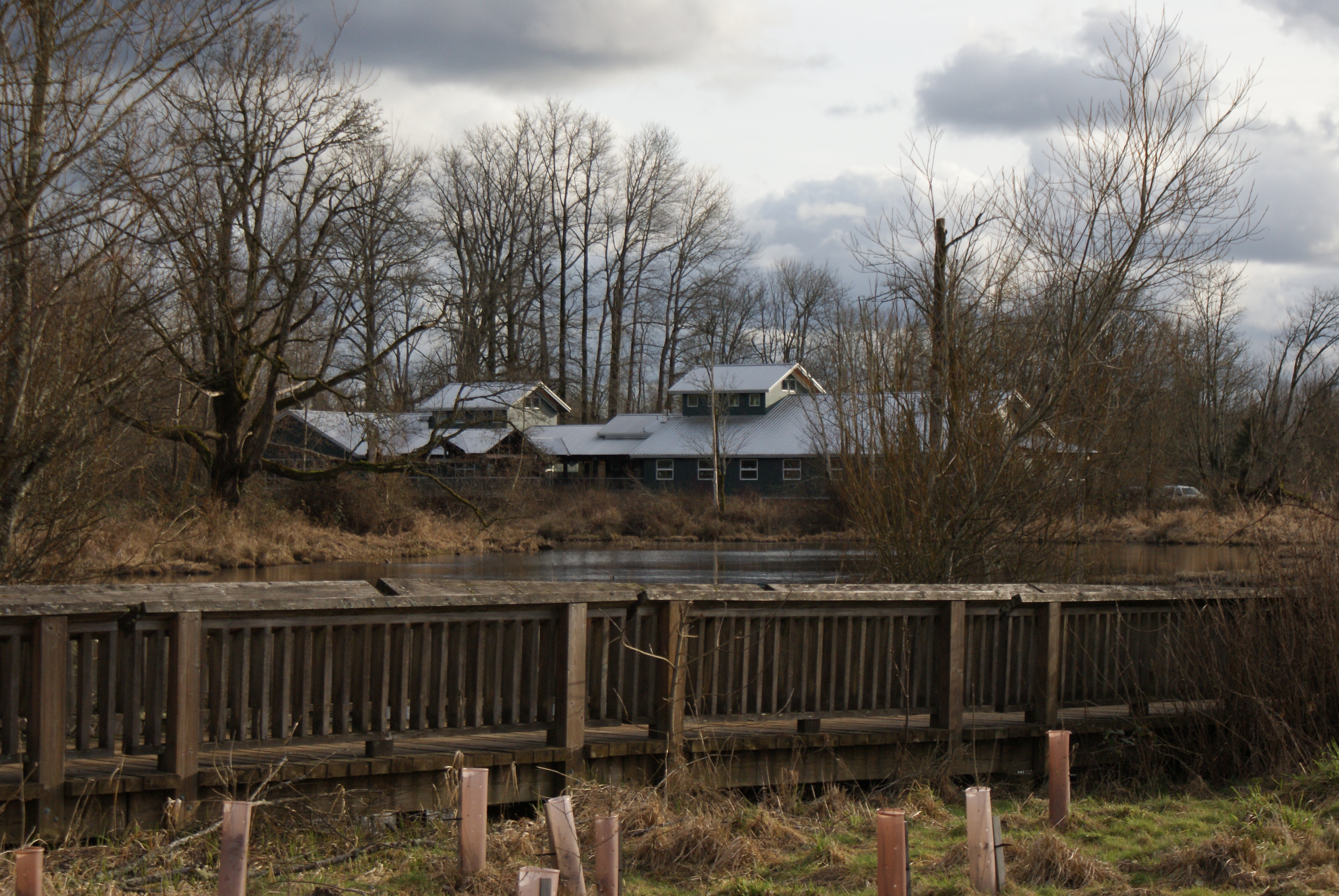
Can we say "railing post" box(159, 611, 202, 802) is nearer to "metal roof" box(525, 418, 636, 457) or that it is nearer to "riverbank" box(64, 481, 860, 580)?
"riverbank" box(64, 481, 860, 580)

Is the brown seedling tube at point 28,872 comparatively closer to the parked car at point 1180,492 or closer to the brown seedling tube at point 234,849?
the brown seedling tube at point 234,849

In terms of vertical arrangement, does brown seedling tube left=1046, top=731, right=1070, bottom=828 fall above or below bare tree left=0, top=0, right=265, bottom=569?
below

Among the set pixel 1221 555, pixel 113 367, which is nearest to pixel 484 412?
pixel 1221 555

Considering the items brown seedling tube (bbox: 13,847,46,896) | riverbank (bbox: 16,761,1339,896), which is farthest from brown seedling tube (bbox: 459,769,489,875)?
brown seedling tube (bbox: 13,847,46,896)

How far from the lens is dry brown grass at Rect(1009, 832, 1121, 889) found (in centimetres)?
542

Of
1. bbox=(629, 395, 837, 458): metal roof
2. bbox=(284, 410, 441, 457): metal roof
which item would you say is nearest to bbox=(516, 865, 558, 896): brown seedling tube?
bbox=(284, 410, 441, 457): metal roof

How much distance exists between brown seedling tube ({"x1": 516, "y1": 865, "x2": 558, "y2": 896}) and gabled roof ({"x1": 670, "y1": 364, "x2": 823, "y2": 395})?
52094 mm

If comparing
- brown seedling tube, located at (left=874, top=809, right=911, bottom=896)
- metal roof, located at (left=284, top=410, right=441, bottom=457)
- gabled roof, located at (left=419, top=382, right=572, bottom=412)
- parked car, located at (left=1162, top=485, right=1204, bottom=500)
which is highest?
gabled roof, located at (left=419, top=382, right=572, bottom=412)

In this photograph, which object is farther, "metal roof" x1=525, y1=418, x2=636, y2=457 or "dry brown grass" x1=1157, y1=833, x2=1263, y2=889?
"metal roof" x1=525, y1=418, x2=636, y2=457

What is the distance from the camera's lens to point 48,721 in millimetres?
5480

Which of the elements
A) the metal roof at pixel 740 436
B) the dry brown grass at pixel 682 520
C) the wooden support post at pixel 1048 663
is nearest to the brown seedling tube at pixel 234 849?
the wooden support post at pixel 1048 663

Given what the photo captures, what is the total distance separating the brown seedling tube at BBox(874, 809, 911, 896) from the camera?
14.2 ft

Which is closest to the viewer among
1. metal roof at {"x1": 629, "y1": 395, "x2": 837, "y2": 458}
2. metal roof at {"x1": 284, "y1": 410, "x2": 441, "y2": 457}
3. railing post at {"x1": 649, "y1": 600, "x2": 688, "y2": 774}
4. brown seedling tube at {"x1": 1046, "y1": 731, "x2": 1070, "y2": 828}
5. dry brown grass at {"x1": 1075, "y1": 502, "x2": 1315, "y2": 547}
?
brown seedling tube at {"x1": 1046, "y1": 731, "x2": 1070, "y2": 828}

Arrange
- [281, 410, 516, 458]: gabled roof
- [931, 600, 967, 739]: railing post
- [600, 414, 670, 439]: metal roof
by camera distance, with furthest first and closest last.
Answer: [600, 414, 670, 439]: metal roof < [281, 410, 516, 458]: gabled roof < [931, 600, 967, 739]: railing post
